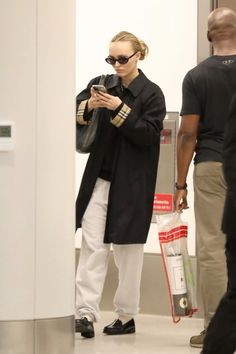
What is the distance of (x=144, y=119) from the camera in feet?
20.6

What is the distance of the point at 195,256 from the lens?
23.7ft

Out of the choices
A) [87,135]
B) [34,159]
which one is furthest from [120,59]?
[34,159]

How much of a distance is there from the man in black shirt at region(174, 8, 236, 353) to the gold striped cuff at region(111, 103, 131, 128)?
40cm

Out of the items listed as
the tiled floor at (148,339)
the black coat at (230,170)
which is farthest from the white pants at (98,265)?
the black coat at (230,170)

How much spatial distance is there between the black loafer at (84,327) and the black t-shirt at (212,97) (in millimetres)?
1289

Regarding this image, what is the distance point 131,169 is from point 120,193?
18 centimetres

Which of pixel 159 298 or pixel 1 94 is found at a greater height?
pixel 1 94

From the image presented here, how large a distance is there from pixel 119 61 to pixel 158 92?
334 mm

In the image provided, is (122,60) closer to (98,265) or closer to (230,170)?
(98,265)

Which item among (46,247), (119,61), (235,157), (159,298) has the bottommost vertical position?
(159,298)

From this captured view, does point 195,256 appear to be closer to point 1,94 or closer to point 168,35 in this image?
point 168,35

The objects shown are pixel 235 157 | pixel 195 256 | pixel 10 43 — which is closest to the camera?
pixel 235 157

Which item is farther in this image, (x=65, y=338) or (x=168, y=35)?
(x=168, y=35)

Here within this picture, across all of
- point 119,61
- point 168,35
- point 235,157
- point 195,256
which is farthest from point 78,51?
point 235,157
